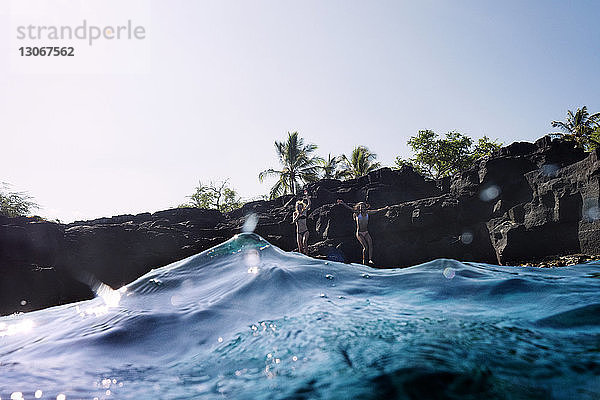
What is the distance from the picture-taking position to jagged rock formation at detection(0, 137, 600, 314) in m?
9.84

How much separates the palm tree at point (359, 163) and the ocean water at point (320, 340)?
28.9 meters

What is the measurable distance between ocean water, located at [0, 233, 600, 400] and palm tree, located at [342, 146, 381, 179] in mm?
28893

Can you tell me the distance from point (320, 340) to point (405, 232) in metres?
Answer: 12.8

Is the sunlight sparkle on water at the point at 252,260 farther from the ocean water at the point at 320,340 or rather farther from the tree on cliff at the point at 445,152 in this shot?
the tree on cliff at the point at 445,152

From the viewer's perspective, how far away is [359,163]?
103 ft

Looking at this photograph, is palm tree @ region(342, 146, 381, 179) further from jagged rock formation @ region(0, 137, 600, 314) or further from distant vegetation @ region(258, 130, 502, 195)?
jagged rock formation @ region(0, 137, 600, 314)

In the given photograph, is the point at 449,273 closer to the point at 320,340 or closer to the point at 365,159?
the point at 320,340

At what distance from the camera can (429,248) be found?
13188 millimetres

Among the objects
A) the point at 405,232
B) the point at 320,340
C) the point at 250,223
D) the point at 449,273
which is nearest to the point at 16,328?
the point at 320,340

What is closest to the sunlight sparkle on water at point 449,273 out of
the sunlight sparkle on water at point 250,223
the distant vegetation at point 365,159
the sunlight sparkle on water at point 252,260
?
the sunlight sparkle on water at point 252,260

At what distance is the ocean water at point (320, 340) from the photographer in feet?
4.00

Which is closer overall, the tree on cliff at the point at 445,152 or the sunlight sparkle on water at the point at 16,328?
the sunlight sparkle on water at the point at 16,328

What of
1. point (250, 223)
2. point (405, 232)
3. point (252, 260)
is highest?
point (250, 223)

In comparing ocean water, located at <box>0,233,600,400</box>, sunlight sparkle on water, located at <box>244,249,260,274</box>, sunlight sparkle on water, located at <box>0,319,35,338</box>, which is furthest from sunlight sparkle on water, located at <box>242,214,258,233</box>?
sunlight sparkle on water, located at <box>0,319,35,338</box>
